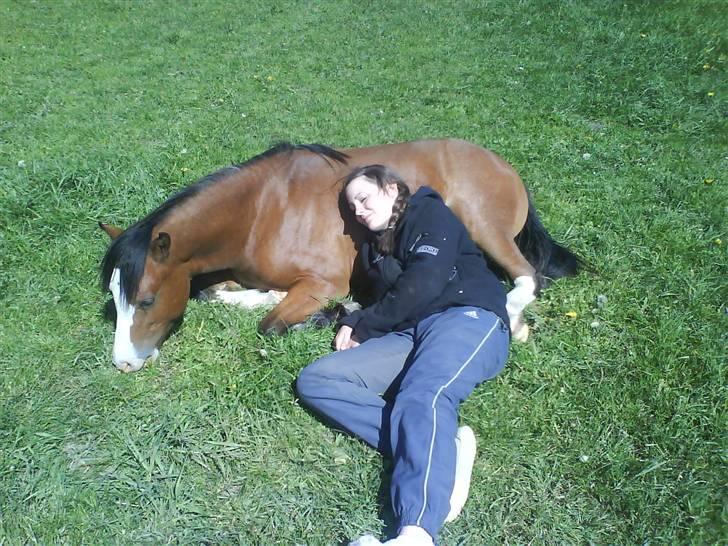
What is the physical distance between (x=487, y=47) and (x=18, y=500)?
28.1ft

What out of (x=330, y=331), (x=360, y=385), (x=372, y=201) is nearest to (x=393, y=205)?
(x=372, y=201)

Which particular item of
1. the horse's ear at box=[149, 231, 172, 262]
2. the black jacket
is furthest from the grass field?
the horse's ear at box=[149, 231, 172, 262]

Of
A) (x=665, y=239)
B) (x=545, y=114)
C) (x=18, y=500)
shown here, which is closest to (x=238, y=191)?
(x=18, y=500)

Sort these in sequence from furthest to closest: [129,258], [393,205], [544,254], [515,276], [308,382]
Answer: [544,254], [515,276], [393,205], [129,258], [308,382]

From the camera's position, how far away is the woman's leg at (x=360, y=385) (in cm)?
301

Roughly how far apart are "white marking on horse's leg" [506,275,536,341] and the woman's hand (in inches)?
37.5

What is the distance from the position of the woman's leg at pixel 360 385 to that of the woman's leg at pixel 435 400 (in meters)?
0.13

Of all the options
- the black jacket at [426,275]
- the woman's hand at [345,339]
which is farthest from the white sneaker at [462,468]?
the woman's hand at [345,339]

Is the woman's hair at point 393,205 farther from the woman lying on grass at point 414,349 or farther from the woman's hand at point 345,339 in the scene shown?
the woman's hand at point 345,339

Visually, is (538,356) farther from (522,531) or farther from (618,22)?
(618,22)

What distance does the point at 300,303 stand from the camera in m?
4.00

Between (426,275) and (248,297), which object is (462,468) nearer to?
(426,275)

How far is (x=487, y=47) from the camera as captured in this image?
364 inches

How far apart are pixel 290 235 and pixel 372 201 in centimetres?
92
